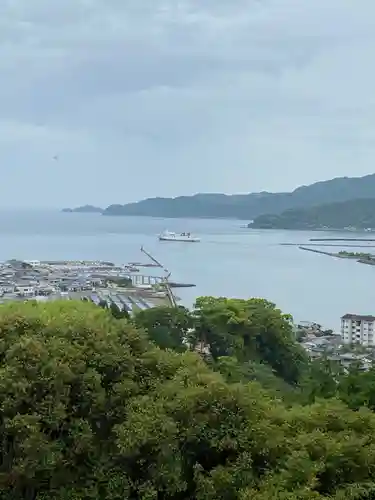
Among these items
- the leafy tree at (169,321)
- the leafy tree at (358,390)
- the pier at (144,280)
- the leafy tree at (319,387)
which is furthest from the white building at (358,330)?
the pier at (144,280)

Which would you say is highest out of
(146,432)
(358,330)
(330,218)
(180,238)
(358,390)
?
(330,218)

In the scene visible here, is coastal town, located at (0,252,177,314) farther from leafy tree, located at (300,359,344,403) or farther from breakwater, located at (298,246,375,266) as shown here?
breakwater, located at (298,246,375,266)

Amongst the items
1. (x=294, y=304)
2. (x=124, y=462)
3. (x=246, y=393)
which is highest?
(x=246, y=393)

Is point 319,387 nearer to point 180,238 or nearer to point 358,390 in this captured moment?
point 358,390

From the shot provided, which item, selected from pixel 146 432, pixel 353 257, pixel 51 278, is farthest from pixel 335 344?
pixel 353 257

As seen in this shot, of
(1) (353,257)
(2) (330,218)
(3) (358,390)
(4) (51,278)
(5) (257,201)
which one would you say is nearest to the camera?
(3) (358,390)

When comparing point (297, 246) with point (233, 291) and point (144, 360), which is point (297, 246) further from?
point (144, 360)

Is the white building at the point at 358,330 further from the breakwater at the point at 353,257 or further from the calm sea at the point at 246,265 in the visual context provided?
the breakwater at the point at 353,257

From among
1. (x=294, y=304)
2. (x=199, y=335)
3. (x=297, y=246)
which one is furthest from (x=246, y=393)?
(x=297, y=246)

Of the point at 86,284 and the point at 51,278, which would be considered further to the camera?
Answer: the point at 51,278
